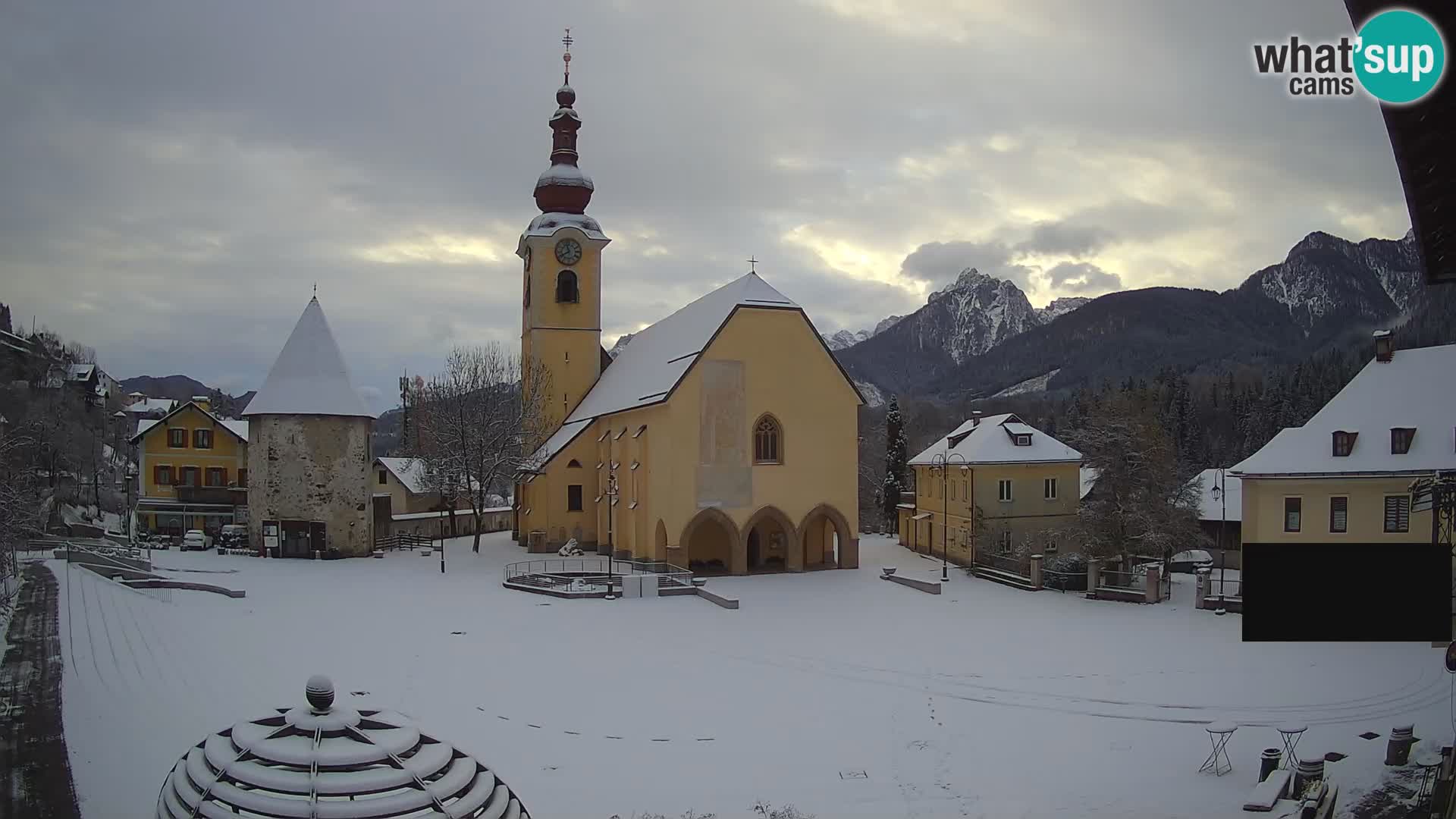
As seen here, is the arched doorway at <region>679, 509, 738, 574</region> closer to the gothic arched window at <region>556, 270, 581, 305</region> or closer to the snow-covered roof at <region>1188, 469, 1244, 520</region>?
the gothic arched window at <region>556, 270, 581, 305</region>

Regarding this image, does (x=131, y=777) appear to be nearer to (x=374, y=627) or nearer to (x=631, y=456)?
(x=374, y=627)

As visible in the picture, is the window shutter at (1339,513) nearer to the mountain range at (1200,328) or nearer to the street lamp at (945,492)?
the mountain range at (1200,328)

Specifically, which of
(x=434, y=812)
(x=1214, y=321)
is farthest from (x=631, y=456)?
(x=1214, y=321)

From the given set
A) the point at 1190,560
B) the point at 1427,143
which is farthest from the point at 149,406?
the point at 1427,143

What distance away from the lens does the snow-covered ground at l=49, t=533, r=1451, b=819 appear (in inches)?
470

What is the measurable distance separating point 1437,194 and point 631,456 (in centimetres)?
3085

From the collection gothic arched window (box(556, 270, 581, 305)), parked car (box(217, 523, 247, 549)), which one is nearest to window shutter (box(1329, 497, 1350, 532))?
gothic arched window (box(556, 270, 581, 305))

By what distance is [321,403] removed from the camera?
1415 inches

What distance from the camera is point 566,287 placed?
46.1m

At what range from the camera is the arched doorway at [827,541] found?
34.2 m

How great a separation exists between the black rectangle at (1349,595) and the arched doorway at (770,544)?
25.4 m

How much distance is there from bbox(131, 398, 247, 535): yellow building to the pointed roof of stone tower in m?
11.0

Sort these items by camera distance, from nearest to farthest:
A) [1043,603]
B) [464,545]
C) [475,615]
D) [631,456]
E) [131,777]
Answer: [131,777] → [475,615] → [1043,603] → [631,456] → [464,545]

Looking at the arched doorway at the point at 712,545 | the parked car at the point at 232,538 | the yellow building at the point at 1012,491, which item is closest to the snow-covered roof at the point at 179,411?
the parked car at the point at 232,538
